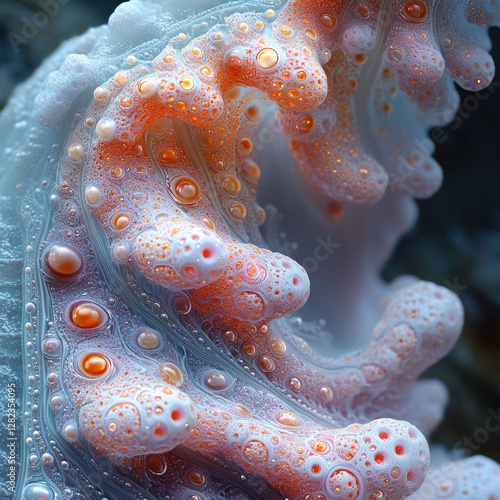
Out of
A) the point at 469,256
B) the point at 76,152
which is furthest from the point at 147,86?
the point at 469,256

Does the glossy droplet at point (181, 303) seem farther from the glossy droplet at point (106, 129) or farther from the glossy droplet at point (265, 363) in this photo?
the glossy droplet at point (106, 129)

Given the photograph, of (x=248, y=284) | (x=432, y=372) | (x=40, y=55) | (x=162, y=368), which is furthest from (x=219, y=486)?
(x=40, y=55)

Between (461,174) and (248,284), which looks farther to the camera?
(461,174)

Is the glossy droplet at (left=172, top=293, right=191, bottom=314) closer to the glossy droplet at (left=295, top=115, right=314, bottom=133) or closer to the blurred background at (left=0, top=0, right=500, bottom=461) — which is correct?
the glossy droplet at (left=295, top=115, right=314, bottom=133)

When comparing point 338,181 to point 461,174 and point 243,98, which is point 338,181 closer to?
point 243,98

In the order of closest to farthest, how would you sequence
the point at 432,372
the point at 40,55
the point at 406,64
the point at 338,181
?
1. the point at 406,64
2. the point at 338,181
3. the point at 40,55
4. the point at 432,372

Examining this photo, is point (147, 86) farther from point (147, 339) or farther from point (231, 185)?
point (147, 339)
